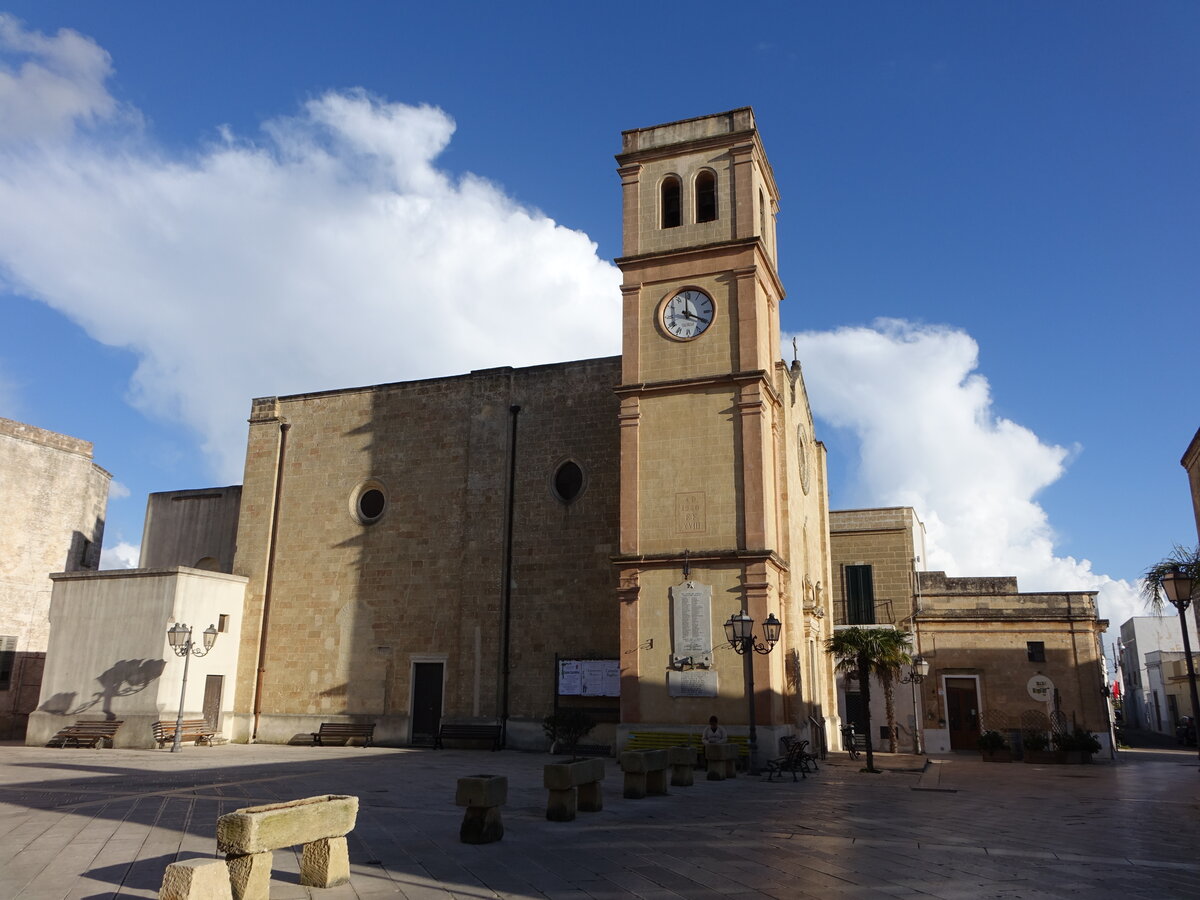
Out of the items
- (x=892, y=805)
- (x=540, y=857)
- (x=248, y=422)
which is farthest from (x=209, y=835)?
(x=248, y=422)

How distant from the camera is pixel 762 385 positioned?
21.5 meters

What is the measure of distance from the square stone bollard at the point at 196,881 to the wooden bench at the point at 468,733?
690 inches

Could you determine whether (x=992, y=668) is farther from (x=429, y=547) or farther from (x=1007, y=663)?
(x=429, y=547)

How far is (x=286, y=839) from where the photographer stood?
7230 mm

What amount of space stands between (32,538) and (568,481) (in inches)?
727

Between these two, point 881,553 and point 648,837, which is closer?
point 648,837

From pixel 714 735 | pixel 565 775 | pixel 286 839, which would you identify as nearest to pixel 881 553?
pixel 714 735

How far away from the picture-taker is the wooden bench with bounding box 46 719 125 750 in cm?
2341

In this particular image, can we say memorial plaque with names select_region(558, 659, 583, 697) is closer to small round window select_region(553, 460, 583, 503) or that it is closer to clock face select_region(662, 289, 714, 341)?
small round window select_region(553, 460, 583, 503)

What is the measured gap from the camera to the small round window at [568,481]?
24.8 meters

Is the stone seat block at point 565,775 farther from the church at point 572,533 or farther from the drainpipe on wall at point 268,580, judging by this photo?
the drainpipe on wall at point 268,580

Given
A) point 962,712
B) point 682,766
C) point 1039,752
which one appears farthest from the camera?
point 962,712

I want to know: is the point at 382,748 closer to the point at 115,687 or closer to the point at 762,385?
the point at 115,687

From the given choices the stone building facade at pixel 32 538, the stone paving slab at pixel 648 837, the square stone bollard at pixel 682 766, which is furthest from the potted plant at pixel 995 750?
the stone building facade at pixel 32 538
